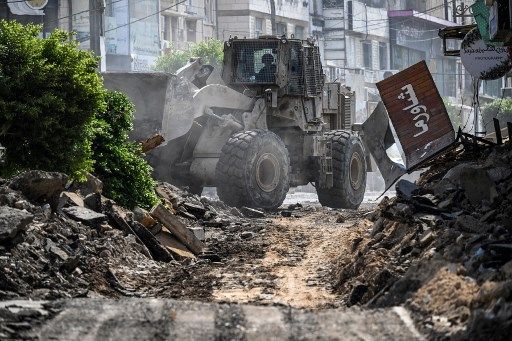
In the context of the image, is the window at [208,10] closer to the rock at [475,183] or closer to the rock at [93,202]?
the rock at [93,202]

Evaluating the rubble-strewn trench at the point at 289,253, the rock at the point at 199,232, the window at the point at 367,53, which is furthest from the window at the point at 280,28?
the rock at the point at 199,232

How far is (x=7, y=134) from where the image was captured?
1922 centimetres

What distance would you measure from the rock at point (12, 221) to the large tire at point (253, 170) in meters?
9.91

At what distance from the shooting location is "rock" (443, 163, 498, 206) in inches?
727

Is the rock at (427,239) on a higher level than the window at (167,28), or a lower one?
lower

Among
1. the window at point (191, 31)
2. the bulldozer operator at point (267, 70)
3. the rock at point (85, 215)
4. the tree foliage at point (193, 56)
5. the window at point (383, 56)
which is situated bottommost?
the rock at point (85, 215)

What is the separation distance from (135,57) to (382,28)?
1255 inches

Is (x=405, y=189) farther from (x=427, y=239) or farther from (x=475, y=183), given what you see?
(x=427, y=239)

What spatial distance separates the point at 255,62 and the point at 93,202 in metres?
9.59

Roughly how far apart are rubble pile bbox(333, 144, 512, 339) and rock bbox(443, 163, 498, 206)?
0.02m

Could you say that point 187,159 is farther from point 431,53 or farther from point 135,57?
point 431,53

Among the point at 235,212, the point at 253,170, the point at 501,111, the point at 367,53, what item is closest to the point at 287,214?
the point at 253,170

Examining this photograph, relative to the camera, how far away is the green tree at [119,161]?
21.5 m

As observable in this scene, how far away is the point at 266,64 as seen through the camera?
91.8ft
